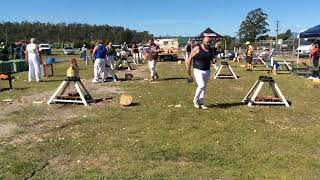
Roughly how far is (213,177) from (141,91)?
33.9 ft

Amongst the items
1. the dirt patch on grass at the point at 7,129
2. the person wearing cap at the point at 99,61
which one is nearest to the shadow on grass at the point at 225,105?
the dirt patch on grass at the point at 7,129

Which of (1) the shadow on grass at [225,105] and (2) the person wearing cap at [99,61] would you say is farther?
(2) the person wearing cap at [99,61]

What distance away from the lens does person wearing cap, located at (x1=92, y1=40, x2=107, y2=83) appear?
2009 cm

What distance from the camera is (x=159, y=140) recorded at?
359 inches

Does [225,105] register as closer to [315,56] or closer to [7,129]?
[7,129]

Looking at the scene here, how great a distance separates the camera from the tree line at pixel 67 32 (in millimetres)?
133625

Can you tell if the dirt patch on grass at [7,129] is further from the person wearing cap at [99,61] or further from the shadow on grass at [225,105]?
the person wearing cap at [99,61]

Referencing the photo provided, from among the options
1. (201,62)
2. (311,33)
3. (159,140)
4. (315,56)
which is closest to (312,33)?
(311,33)

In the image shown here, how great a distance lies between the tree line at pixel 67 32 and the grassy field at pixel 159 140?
116 meters

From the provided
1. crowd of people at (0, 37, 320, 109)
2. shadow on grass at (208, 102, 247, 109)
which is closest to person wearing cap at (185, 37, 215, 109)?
crowd of people at (0, 37, 320, 109)

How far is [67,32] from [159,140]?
144233mm

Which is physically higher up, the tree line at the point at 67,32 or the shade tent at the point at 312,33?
the tree line at the point at 67,32

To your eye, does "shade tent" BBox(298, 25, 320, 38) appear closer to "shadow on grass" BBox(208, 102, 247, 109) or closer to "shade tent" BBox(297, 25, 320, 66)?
"shade tent" BBox(297, 25, 320, 66)

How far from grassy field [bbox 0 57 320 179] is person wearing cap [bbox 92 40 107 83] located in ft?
17.5
